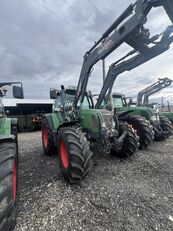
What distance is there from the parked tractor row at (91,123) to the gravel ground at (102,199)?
35 centimetres

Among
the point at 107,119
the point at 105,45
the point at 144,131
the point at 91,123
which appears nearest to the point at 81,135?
the point at 91,123

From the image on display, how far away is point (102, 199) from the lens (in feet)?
8.72

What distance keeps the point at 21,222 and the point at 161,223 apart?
185 centimetres

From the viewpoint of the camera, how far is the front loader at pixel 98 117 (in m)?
3.04

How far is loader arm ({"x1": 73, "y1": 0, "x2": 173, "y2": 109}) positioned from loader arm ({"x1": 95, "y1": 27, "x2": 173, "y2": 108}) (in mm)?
35

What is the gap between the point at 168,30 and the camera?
3.64 metres

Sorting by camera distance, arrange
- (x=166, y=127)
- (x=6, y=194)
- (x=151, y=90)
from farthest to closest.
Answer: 1. (x=151, y=90)
2. (x=166, y=127)
3. (x=6, y=194)

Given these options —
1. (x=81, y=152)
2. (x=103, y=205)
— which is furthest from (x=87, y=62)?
(x=103, y=205)

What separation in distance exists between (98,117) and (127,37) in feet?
6.04

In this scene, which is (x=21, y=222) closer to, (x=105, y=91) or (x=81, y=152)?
(x=81, y=152)

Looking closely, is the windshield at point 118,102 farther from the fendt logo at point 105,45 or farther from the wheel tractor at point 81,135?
the fendt logo at point 105,45

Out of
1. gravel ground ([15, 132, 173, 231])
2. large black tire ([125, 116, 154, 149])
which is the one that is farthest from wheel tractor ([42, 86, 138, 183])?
large black tire ([125, 116, 154, 149])

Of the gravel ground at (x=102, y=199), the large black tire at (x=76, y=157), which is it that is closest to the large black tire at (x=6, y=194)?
the gravel ground at (x=102, y=199)

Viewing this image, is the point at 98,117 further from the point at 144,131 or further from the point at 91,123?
the point at 144,131
